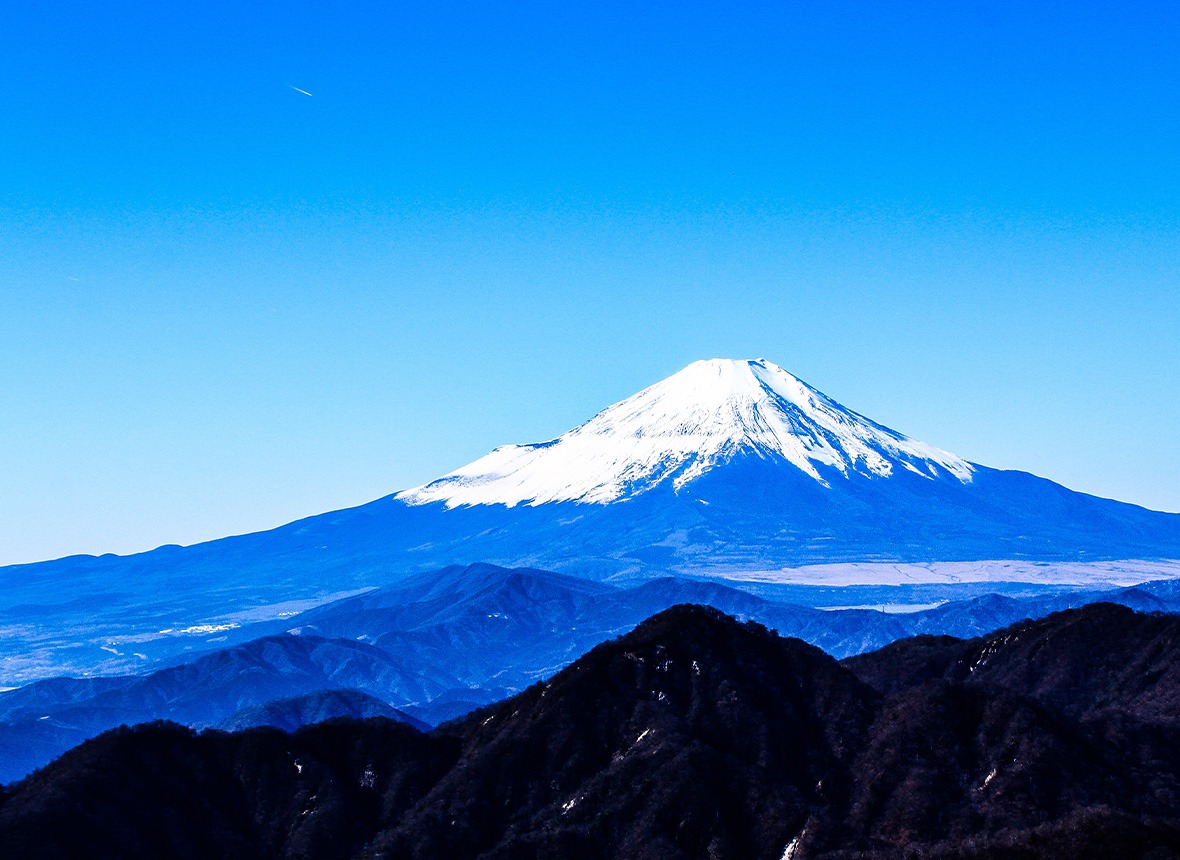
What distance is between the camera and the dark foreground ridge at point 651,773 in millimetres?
62062

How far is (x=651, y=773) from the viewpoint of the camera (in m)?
65.1

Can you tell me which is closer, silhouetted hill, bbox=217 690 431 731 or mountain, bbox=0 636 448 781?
silhouetted hill, bbox=217 690 431 731

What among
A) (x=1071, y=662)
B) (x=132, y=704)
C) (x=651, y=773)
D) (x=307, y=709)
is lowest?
(x=132, y=704)

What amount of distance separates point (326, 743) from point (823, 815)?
23899mm

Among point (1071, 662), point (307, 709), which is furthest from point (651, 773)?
point (307, 709)

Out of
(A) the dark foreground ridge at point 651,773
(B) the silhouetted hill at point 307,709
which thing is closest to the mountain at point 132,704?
(B) the silhouetted hill at point 307,709

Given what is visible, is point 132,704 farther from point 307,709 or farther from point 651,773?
point 651,773

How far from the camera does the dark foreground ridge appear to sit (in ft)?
204

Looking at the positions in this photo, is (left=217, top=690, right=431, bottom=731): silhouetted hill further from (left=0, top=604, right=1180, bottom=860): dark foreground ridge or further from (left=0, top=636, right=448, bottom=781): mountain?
(left=0, top=604, right=1180, bottom=860): dark foreground ridge

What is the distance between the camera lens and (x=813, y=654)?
76875 mm

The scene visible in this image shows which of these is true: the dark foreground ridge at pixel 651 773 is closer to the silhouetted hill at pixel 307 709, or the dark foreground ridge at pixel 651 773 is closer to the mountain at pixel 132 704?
the silhouetted hill at pixel 307 709

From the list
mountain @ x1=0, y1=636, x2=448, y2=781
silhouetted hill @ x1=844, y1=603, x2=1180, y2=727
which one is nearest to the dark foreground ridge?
silhouetted hill @ x1=844, y1=603, x2=1180, y2=727

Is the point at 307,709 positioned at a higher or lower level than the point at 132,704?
higher

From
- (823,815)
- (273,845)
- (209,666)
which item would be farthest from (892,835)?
(209,666)
